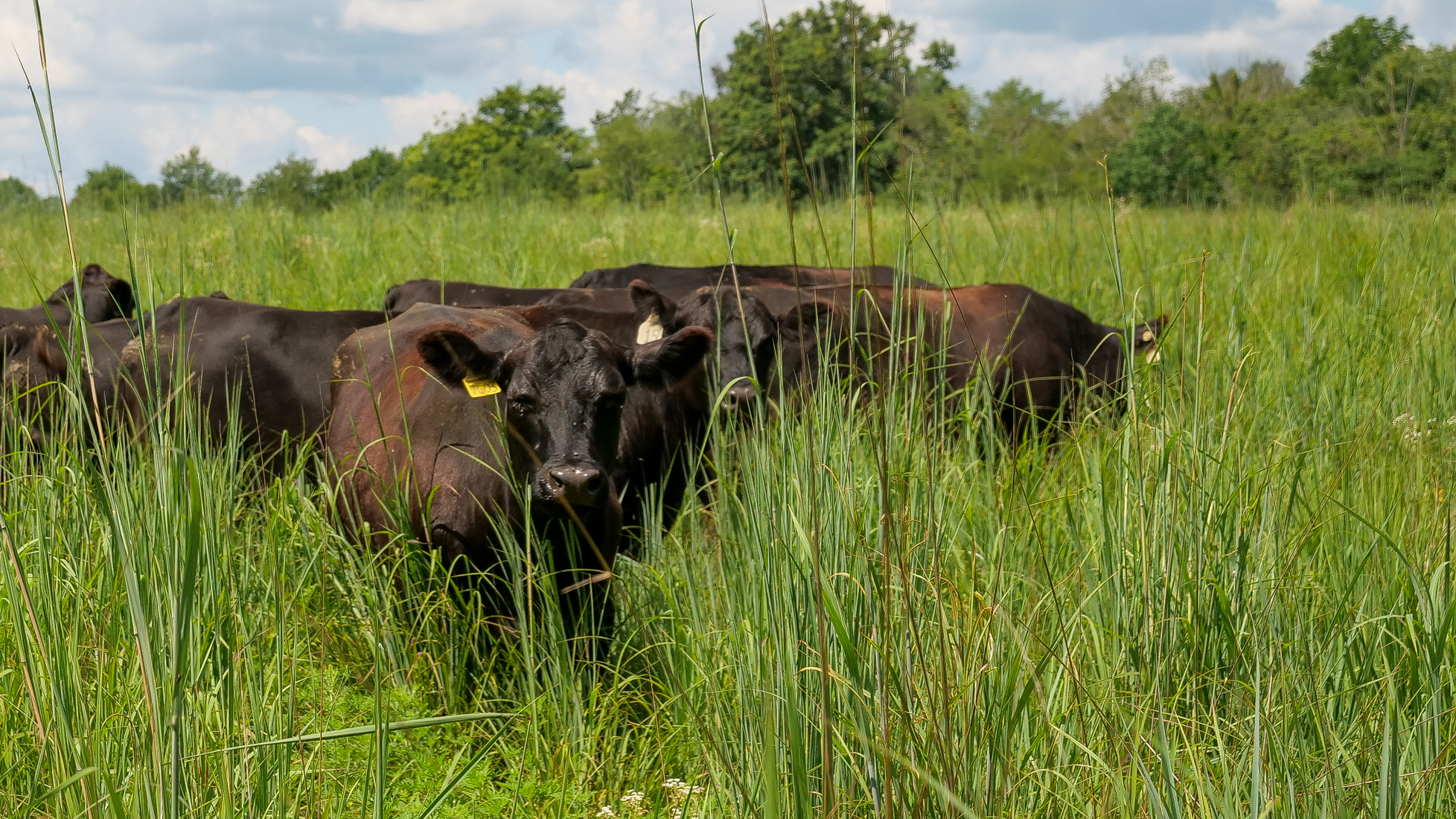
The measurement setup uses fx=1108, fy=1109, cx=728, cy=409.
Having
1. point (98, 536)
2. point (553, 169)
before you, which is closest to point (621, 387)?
point (98, 536)

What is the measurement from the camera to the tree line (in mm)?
2602

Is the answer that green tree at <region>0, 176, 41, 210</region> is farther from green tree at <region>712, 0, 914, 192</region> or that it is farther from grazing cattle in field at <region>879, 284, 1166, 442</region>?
grazing cattle in field at <region>879, 284, 1166, 442</region>

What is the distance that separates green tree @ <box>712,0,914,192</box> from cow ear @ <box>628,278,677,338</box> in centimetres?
97

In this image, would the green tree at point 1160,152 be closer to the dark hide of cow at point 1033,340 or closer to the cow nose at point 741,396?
the dark hide of cow at point 1033,340

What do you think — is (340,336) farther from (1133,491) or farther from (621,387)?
(1133,491)

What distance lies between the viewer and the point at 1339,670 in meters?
2.48

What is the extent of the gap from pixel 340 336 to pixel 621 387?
121 inches

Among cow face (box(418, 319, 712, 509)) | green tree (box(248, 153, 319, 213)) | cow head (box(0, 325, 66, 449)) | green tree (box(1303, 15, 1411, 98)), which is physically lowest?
cow face (box(418, 319, 712, 509))

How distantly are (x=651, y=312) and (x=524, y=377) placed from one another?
285cm

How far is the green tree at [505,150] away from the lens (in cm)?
1958

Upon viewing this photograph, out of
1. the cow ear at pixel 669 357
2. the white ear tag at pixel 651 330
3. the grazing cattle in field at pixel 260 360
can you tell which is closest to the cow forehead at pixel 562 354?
the cow ear at pixel 669 357

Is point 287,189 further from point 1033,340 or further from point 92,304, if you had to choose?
point 1033,340

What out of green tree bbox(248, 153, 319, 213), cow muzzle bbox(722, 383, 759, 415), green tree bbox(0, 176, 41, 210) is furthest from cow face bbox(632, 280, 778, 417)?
green tree bbox(0, 176, 41, 210)

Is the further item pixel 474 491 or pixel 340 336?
pixel 340 336
